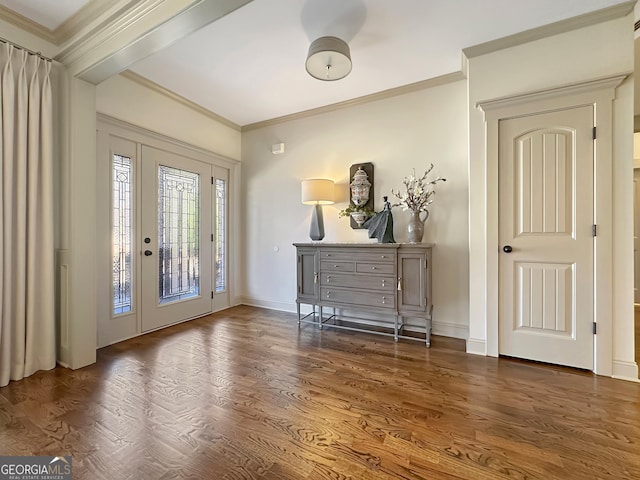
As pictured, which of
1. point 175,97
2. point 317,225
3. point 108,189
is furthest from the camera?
point 317,225

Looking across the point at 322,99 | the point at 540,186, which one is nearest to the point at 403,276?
the point at 540,186

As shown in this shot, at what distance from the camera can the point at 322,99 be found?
360 centimetres

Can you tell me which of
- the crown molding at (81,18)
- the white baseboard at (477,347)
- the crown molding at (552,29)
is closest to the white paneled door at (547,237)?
the white baseboard at (477,347)

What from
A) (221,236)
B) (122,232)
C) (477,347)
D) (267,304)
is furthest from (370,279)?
(122,232)

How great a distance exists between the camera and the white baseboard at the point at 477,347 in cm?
263

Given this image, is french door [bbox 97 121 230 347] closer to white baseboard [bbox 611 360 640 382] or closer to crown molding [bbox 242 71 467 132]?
crown molding [bbox 242 71 467 132]

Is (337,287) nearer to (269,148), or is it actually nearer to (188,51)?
(269,148)

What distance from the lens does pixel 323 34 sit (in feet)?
7.85

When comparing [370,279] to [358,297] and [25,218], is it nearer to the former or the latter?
[358,297]

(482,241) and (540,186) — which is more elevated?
(540,186)

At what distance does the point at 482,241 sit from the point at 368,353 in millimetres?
1493

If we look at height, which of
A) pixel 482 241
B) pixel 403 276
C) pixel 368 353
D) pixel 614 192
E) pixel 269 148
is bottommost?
pixel 368 353

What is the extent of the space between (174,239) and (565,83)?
4252 millimetres

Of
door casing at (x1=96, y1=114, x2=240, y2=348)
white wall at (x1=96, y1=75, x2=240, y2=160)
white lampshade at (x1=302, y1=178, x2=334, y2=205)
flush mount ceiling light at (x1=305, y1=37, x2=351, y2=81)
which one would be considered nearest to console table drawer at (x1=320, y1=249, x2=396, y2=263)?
white lampshade at (x1=302, y1=178, x2=334, y2=205)
